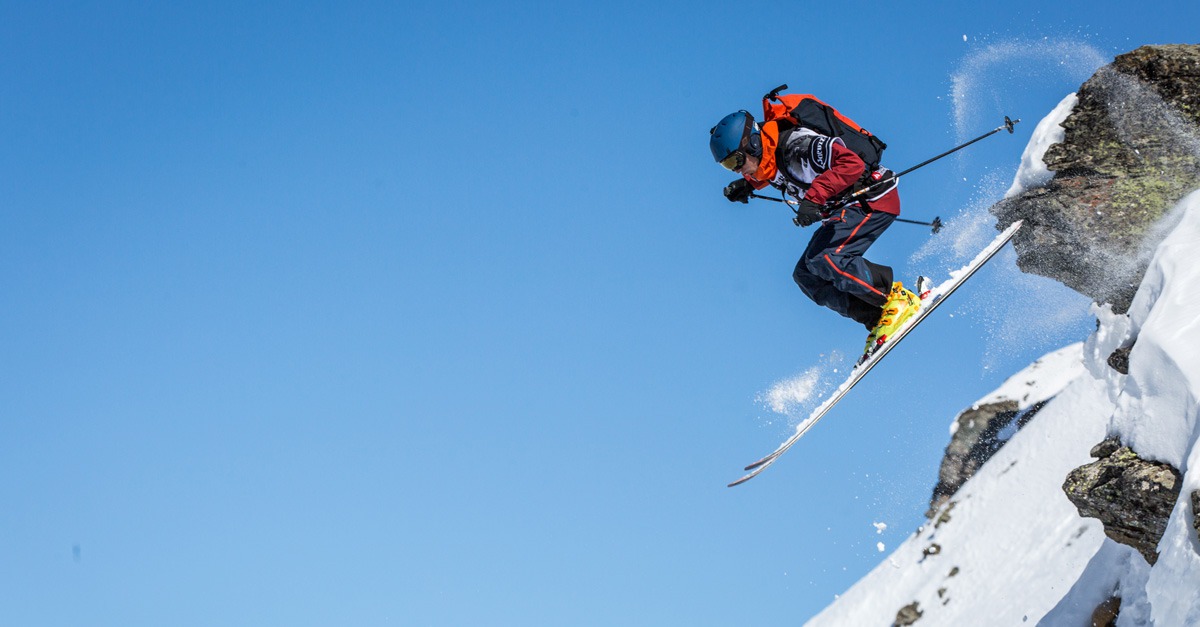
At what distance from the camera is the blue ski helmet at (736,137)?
9430 millimetres

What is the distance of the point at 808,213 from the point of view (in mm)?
9328

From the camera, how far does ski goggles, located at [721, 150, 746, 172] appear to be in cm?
949

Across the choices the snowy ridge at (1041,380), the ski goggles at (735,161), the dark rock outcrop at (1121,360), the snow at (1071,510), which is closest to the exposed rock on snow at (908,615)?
the snow at (1071,510)

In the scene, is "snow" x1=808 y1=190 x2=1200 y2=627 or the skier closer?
"snow" x1=808 y1=190 x2=1200 y2=627

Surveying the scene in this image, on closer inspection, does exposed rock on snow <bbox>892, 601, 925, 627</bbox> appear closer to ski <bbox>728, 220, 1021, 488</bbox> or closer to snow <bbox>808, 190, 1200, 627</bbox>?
snow <bbox>808, 190, 1200, 627</bbox>

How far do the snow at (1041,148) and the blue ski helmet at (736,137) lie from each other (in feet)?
9.67

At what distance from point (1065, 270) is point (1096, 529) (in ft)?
34.5

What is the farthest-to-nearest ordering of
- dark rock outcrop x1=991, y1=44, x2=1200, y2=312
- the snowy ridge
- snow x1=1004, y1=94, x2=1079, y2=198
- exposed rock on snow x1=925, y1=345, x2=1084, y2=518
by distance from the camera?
1. the snowy ridge
2. exposed rock on snow x1=925, y1=345, x2=1084, y2=518
3. snow x1=1004, y1=94, x2=1079, y2=198
4. dark rock outcrop x1=991, y1=44, x2=1200, y2=312

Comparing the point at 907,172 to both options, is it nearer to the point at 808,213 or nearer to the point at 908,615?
the point at 808,213

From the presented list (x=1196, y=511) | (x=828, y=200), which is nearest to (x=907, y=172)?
(x=828, y=200)

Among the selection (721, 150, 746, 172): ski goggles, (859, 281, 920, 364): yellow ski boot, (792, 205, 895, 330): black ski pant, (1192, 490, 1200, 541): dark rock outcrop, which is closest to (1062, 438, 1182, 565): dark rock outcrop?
(1192, 490, 1200, 541): dark rock outcrop

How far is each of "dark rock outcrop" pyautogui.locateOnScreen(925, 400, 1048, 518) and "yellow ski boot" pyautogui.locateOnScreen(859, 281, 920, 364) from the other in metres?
21.7

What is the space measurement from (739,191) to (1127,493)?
4.72 meters

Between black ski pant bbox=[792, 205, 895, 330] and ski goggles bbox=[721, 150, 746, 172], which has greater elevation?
ski goggles bbox=[721, 150, 746, 172]
